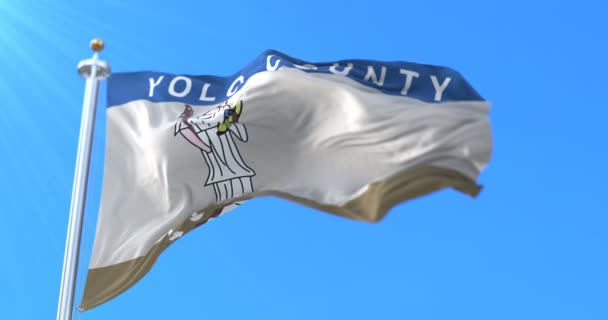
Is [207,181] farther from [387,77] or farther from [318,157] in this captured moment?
[387,77]

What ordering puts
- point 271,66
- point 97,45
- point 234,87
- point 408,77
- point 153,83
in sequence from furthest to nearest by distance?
1. point 234,87
2. point 153,83
3. point 271,66
4. point 408,77
5. point 97,45

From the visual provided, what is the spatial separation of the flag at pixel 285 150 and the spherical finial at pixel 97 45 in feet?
3.84

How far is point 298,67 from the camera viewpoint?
48.0ft

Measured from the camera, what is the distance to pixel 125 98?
14.5 meters

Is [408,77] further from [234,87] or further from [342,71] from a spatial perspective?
[234,87]

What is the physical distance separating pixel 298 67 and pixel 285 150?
4.50 feet

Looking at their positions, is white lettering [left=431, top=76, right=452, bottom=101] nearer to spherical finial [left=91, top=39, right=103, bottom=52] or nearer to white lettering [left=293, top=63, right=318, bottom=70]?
white lettering [left=293, top=63, right=318, bottom=70]

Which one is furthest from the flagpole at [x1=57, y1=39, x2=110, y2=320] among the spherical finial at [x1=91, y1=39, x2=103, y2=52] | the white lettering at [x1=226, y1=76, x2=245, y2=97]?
the white lettering at [x1=226, y1=76, x2=245, y2=97]

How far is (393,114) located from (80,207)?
14.8 ft

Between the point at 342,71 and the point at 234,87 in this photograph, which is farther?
the point at 234,87

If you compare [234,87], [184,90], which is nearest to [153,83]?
[184,90]

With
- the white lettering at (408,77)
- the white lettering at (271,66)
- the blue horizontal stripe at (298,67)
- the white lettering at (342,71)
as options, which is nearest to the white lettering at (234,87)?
the blue horizontal stripe at (298,67)

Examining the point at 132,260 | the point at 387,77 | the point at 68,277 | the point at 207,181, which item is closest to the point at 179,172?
the point at 207,181

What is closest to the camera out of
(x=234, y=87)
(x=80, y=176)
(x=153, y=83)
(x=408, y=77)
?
(x=80, y=176)
